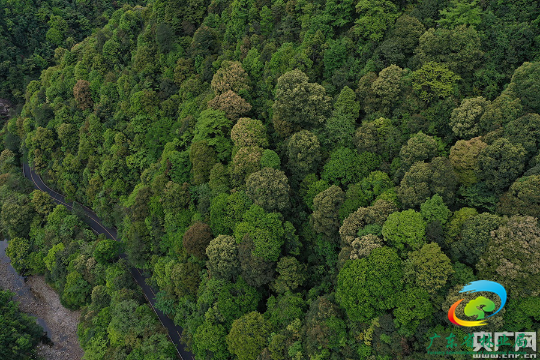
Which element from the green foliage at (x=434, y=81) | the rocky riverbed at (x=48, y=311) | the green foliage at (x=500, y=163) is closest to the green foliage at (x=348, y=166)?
the green foliage at (x=434, y=81)

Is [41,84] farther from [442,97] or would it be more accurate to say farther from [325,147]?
[442,97]

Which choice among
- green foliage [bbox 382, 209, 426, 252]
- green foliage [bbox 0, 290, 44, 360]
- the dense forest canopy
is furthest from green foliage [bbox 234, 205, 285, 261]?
green foliage [bbox 0, 290, 44, 360]

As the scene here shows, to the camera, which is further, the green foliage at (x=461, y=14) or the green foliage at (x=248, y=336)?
the green foliage at (x=461, y=14)

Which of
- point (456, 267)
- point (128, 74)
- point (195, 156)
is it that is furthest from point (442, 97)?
point (128, 74)

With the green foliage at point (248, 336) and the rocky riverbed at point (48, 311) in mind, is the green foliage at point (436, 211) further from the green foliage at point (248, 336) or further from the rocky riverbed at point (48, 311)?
the rocky riverbed at point (48, 311)

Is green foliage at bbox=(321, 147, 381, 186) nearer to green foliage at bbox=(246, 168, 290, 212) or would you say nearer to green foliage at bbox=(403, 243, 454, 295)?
green foliage at bbox=(246, 168, 290, 212)

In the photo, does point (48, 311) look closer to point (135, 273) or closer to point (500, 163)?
point (135, 273)
